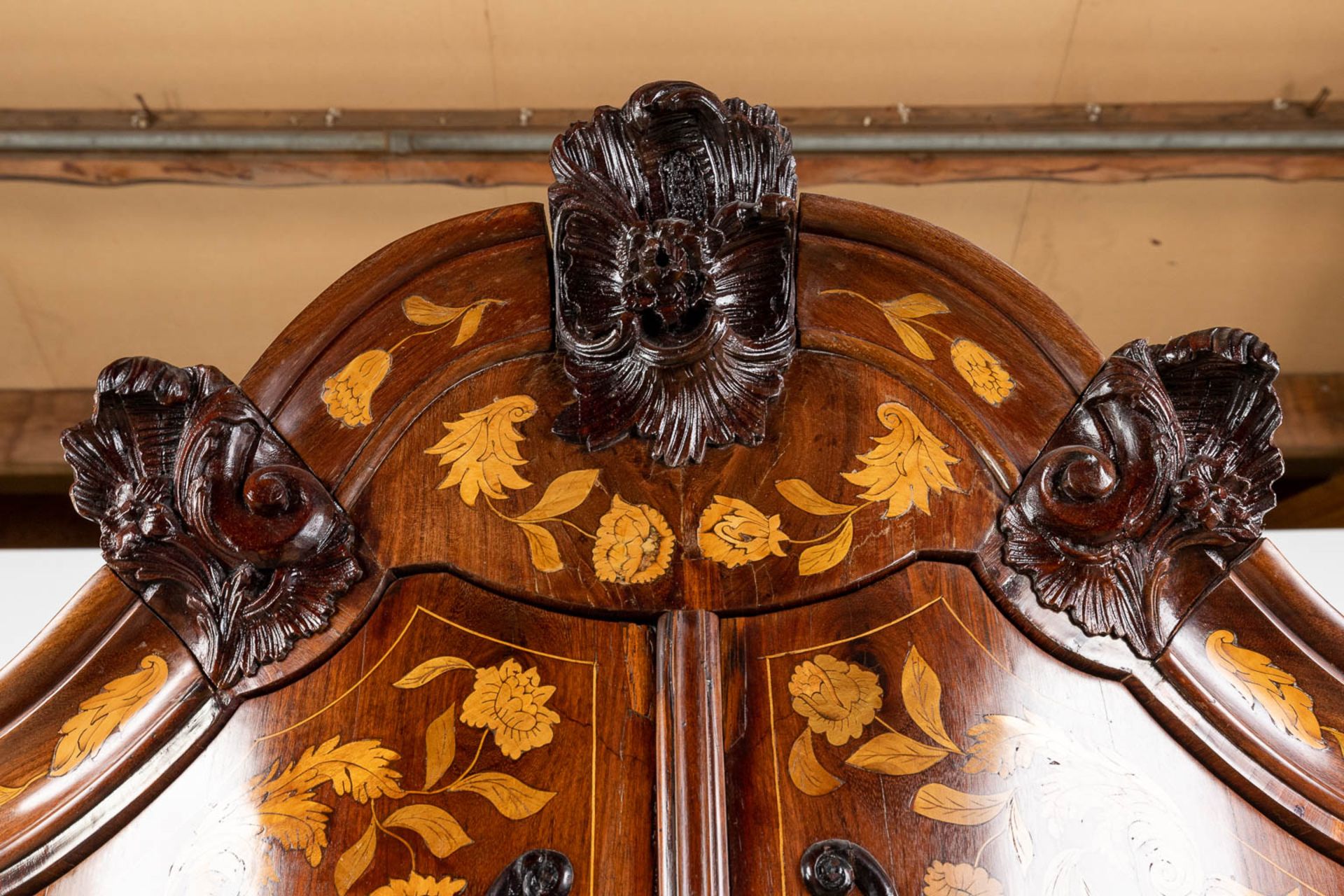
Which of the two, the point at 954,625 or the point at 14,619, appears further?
the point at 14,619

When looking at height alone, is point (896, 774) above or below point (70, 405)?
below

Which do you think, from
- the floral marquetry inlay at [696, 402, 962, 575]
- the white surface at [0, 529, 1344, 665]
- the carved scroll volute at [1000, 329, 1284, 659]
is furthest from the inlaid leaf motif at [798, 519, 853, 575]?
the white surface at [0, 529, 1344, 665]

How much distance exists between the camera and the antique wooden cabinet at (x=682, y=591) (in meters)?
0.75

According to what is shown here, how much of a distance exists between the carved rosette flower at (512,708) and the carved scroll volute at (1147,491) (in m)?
0.35

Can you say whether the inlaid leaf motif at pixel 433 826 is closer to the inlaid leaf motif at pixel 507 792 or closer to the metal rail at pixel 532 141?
the inlaid leaf motif at pixel 507 792

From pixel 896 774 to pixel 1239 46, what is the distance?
165 centimetres

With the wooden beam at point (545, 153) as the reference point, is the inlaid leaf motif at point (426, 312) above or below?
below

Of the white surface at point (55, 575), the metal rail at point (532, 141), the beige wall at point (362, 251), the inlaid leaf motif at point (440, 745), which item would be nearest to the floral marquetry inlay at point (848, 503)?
the inlaid leaf motif at point (440, 745)

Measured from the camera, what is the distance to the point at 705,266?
2.75ft

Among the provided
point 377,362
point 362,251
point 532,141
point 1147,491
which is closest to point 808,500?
point 1147,491

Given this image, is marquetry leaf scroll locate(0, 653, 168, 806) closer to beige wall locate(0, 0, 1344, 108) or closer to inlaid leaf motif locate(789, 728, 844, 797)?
inlaid leaf motif locate(789, 728, 844, 797)

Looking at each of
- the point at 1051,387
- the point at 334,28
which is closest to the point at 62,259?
the point at 334,28

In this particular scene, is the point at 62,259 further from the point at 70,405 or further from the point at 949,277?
the point at 949,277

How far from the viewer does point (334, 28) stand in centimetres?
183
